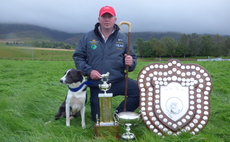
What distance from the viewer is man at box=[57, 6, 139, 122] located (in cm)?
391

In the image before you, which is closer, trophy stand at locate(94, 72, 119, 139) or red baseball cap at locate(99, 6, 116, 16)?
trophy stand at locate(94, 72, 119, 139)

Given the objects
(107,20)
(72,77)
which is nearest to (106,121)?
(72,77)

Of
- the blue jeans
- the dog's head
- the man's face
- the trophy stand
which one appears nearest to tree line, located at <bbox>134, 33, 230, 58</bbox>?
the blue jeans

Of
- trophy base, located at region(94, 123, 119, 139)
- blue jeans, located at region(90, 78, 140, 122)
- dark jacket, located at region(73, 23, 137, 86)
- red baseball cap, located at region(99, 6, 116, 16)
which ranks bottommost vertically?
trophy base, located at region(94, 123, 119, 139)

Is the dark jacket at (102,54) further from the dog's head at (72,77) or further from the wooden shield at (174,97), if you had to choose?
the wooden shield at (174,97)

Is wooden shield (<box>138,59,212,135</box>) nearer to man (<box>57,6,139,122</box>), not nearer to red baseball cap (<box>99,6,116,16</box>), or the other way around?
man (<box>57,6,139,122</box>)

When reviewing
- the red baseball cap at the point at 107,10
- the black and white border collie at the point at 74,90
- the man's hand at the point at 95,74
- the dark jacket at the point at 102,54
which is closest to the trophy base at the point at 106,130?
the black and white border collie at the point at 74,90

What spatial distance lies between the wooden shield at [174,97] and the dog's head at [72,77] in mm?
1118

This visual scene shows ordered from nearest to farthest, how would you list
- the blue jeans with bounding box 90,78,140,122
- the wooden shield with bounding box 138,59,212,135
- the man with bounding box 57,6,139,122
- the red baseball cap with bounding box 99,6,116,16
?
1. the wooden shield with bounding box 138,59,212,135
2. the red baseball cap with bounding box 99,6,116,16
3. the man with bounding box 57,6,139,122
4. the blue jeans with bounding box 90,78,140,122

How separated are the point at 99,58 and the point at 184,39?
1788 inches

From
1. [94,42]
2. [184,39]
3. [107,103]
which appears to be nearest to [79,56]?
[94,42]

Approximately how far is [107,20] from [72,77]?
120 cm

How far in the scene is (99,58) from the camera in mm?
3936

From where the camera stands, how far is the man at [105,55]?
3.91 metres
